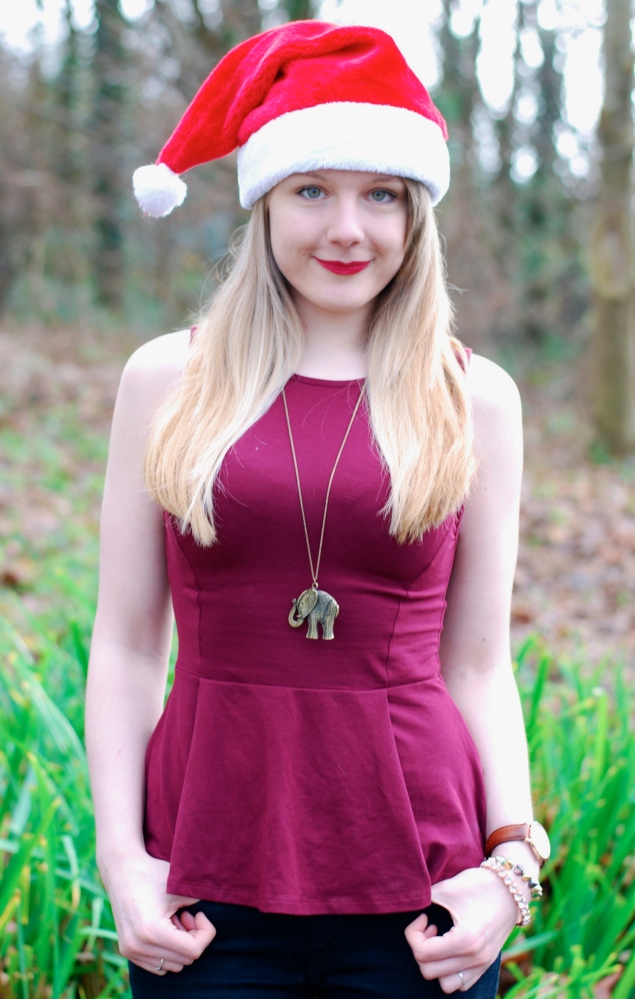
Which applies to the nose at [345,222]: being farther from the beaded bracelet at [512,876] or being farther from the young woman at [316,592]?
the beaded bracelet at [512,876]

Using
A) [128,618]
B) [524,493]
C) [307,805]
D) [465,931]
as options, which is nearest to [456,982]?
[465,931]

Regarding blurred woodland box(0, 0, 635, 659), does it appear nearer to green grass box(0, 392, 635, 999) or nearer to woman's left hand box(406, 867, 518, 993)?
green grass box(0, 392, 635, 999)

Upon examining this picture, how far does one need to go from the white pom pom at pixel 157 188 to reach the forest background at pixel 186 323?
51 cm

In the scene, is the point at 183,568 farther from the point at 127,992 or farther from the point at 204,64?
the point at 204,64

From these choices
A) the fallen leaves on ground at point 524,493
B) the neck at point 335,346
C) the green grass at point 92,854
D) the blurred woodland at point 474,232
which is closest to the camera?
the neck at point 335,346

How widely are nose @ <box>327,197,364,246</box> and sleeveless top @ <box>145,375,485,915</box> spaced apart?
0.82 feet

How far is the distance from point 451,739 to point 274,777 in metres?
0.27

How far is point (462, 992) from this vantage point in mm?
1292

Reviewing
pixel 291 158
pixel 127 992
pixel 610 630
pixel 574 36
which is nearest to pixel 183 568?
pixel 291 158

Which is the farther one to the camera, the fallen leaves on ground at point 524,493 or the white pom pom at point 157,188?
the fallen leaves on ground at point 524,493

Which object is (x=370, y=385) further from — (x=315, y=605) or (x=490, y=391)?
(x=315, y=605)

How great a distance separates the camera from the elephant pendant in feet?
4.09

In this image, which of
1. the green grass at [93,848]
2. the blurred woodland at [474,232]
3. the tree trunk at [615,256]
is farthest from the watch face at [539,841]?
the tree trunk at [615,256]

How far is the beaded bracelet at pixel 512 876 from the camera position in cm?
130
